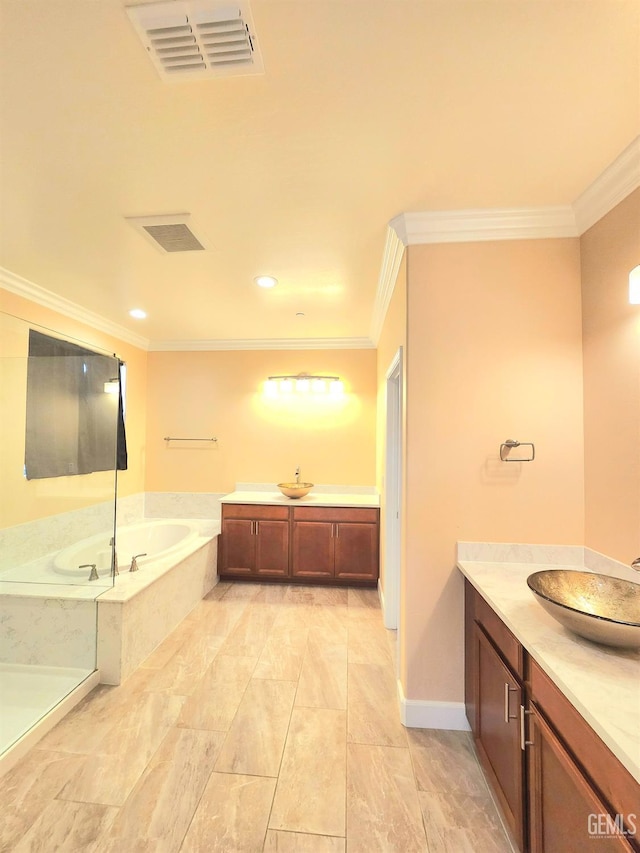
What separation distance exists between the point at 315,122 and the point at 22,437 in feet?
9.29

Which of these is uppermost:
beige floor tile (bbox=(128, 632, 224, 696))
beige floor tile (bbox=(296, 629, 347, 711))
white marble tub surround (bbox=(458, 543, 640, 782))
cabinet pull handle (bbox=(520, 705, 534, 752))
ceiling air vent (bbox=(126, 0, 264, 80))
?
ceiling air vent (bbox=(126, 0, 264, 80))

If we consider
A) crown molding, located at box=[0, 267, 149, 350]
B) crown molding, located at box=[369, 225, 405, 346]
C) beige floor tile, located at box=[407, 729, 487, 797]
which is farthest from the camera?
crown molding, located at box=[0, 267, 149, 350]

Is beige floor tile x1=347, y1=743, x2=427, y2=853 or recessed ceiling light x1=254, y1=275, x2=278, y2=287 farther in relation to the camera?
recessed ceiling light x1=254, y1=275, x2=278, y2=287

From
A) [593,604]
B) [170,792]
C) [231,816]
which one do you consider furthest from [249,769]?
[593,604]

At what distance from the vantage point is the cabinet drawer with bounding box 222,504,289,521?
143 inches

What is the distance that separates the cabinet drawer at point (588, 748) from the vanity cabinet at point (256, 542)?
2743mm

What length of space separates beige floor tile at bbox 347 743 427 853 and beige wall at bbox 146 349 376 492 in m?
2.62

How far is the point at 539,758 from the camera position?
106 centimetres

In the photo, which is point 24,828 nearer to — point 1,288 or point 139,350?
point 1,288

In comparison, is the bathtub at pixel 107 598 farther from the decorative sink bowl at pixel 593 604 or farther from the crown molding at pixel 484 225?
the crown molding at pixel 484 225

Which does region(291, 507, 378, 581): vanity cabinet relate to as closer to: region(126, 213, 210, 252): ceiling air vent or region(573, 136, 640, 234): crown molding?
region(126, 213, 210, 252): ceiling air vent

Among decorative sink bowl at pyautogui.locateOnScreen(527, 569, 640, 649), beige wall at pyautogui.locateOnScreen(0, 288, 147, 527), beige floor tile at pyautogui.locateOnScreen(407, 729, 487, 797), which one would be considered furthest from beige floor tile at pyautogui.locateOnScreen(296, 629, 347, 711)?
beige wall at pyautogui.locateOnScreen(0, 288, 147, 527)

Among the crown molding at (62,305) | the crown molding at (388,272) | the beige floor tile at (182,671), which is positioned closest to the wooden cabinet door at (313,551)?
the beige floor tile at (182,671)

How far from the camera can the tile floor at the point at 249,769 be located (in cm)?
129
